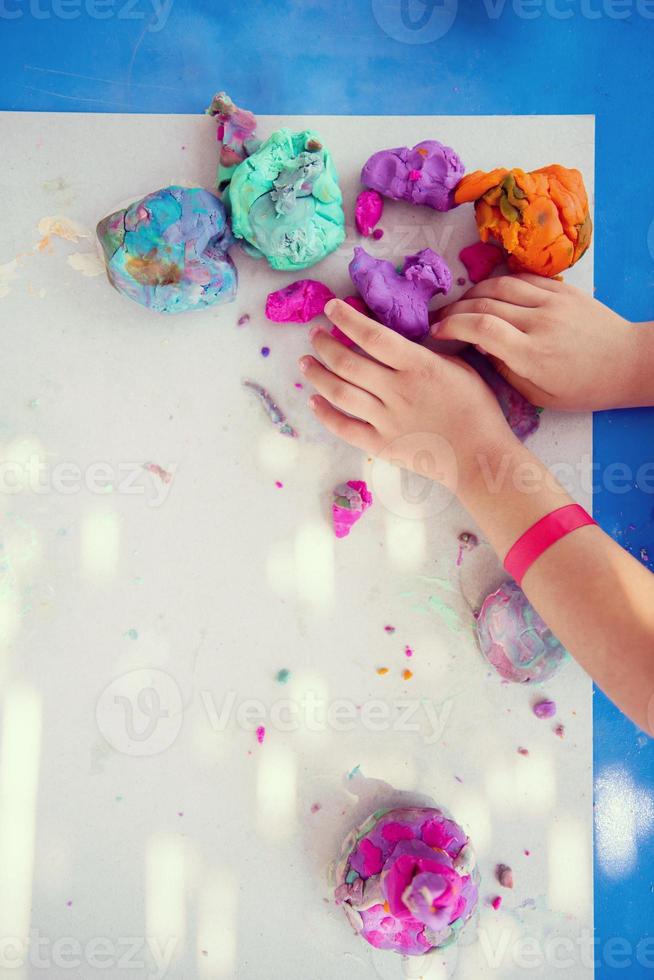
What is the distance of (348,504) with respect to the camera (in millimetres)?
874

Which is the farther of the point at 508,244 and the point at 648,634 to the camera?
the point at 508,244

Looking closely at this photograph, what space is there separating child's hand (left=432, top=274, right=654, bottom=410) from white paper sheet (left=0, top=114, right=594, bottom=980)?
69mm

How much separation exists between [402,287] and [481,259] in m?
0.11

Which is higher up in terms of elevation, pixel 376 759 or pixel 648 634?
pixel 648 634

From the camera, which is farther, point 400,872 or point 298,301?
point 298,301

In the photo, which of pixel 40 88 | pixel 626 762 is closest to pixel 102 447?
pixel 40 88

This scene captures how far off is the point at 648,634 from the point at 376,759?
1.13ft

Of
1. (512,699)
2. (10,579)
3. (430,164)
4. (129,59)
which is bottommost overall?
(512,699)

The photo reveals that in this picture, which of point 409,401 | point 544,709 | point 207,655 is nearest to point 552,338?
A: point 409,401

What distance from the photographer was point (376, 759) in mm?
884

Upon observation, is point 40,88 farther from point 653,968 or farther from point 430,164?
point 653,968

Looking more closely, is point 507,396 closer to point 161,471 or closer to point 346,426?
point 346,426

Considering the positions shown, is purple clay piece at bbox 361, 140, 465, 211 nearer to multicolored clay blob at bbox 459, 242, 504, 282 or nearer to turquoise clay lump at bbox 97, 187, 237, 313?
multicolored clay blob at bbox 459, 242, 504, 282

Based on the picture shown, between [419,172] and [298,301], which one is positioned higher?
[419,172]
